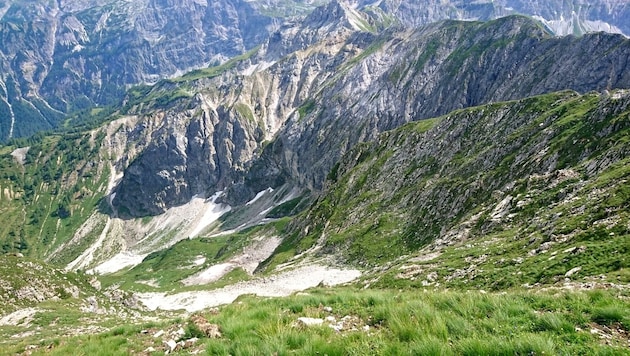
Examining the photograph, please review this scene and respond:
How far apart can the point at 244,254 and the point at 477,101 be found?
133m

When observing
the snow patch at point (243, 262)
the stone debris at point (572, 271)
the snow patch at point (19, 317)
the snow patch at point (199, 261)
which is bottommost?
the snow patch at point (199, 261)

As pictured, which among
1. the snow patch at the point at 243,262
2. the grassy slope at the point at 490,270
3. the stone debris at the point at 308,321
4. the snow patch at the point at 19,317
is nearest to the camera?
the grassy slope at the point at 490,270

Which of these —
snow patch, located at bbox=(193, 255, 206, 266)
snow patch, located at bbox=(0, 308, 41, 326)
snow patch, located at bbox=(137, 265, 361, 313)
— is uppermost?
snow patch, located at bbox=(0, 308, 41, 326)

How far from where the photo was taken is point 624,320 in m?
9.12

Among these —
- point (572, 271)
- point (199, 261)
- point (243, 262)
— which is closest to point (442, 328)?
point (572, 271)

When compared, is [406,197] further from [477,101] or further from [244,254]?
[477,101]

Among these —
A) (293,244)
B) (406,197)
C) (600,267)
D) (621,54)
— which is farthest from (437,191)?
(621,54)

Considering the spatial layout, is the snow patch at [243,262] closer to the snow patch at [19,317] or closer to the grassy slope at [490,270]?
the grassy slope at [490,270]

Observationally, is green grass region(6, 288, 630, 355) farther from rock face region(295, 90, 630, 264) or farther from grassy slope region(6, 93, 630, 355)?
rock face region(295, 90, 630, 264)

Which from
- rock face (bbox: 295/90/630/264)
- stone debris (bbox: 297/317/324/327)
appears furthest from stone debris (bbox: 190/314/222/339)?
rock face (bbox: 295/90/630/264)

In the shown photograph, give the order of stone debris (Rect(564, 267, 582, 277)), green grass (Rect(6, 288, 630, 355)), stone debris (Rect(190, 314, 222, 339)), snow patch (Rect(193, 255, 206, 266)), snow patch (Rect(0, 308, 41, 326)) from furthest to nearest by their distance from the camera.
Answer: snow patch (Rect(193, 255, 206, 266)) → snow patch (Rect(0, 308, 41, 326)) → stone debris (Rect(564, 267, 582, 277)) → stone debris (Rect(190, 314, 222, 339)) → green grass (Rect(6, 288, 630, 355))

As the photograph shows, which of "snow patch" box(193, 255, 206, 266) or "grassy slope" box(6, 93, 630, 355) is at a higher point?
"grassy slope" box(6, 93, 630, 355)

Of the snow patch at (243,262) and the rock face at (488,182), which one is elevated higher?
the rock face at (488,182)

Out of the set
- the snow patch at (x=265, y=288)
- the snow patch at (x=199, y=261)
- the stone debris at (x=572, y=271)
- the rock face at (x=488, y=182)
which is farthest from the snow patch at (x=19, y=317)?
the snow patch at (x=199, y=261)
